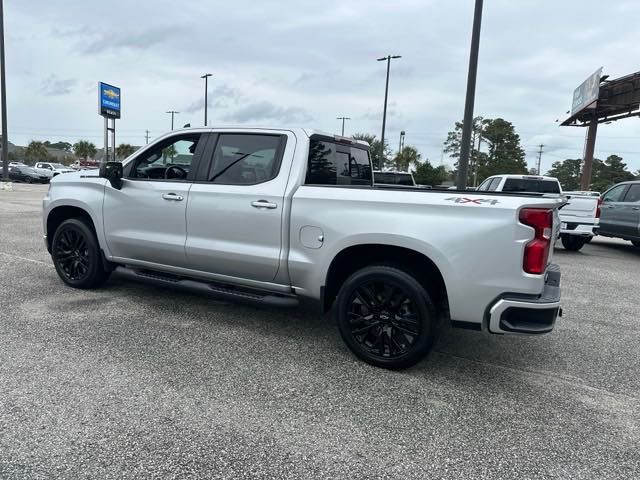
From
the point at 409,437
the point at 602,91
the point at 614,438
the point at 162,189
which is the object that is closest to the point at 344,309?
the point at 409,437

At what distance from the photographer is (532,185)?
10.7 meters

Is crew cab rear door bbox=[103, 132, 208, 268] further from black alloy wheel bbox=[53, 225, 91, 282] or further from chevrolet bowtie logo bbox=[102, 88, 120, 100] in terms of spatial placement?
chevrolet bowtie logo bbox=[102, 88, 120, 100]

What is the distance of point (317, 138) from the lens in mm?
4320

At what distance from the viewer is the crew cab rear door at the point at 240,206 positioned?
406 centimetres

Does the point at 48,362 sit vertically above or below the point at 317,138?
below

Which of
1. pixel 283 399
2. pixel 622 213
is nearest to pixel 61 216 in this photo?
pixel 283 399

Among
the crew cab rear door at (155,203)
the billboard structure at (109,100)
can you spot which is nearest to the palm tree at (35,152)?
the billboard structure at (109,100)

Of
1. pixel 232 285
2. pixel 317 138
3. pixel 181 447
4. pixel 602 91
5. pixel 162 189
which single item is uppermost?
pixel 602 91

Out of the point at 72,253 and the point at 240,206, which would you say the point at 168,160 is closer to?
the point at 240,206

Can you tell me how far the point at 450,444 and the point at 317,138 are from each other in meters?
2.72

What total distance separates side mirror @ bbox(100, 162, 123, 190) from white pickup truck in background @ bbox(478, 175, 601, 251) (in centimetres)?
774

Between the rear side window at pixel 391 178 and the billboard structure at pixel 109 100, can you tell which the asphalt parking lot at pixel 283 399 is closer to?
the rear side window at pixel 391 178

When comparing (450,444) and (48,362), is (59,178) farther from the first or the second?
(450,444)

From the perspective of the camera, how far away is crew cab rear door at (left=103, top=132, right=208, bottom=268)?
4.59m
